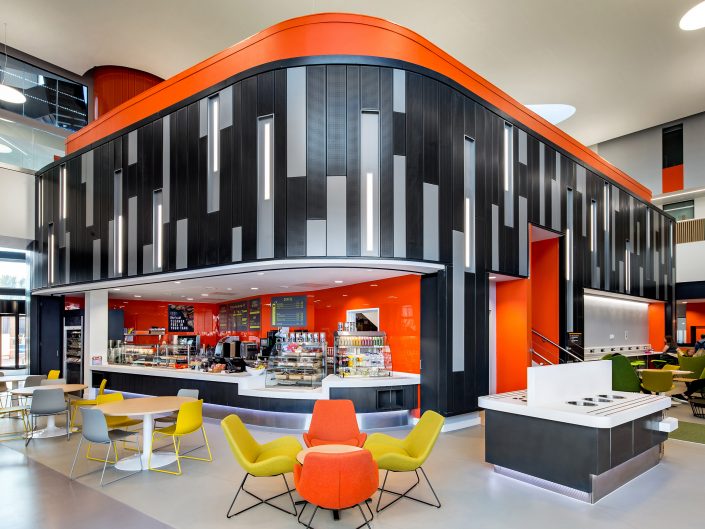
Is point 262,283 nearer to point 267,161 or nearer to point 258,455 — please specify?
point 267,161

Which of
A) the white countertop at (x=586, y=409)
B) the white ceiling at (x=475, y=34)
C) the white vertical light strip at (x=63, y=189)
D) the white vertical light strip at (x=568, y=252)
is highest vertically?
the white ceiling at (x=475, y=34)

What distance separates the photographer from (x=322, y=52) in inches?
261

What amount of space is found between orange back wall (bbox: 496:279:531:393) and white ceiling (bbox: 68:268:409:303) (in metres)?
2.79

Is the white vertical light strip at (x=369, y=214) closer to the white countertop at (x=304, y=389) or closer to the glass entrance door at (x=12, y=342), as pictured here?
the white countertop at (x=304, y=389)

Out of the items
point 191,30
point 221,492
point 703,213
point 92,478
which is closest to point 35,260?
point 191,30

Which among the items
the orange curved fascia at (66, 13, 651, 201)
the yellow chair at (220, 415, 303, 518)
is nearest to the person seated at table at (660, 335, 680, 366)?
the orange curved fascia at (66, 13, 651, 201)

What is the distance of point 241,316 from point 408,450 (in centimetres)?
919

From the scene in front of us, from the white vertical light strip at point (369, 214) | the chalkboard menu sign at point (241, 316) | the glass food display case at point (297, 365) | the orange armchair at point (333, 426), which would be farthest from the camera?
the chalkboard menu sign at point (241, 316)

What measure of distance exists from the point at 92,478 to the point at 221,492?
1.62 meters

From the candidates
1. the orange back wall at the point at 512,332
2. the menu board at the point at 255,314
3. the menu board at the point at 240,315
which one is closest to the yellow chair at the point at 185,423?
the orange back wall at the point at 512,332

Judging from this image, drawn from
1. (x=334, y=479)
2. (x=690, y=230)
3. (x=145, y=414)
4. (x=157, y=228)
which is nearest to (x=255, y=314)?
(x=157, y=228)

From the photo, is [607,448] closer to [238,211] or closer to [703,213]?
[238,211]

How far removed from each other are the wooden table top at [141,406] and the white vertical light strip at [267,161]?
3.14 meters

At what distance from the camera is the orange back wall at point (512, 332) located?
8836mm
